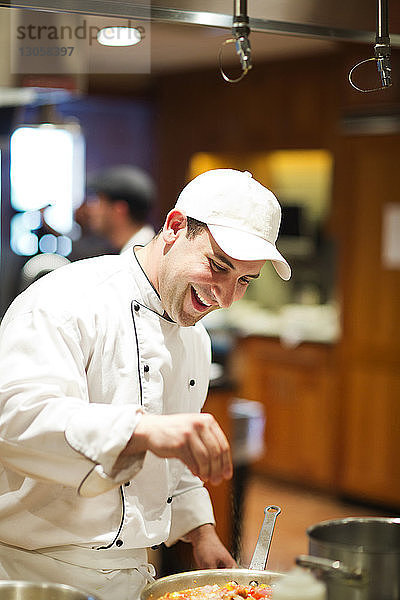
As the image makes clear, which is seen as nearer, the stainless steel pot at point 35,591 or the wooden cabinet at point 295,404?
the stainless steel pot at point 35,591

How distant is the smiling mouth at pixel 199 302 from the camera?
1.78 m

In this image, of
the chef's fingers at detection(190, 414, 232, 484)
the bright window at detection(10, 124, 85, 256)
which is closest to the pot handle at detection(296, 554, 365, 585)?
the chef's fingers at detection(190, 414, 232, 484)

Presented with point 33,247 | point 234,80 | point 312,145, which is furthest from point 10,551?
point 312,145

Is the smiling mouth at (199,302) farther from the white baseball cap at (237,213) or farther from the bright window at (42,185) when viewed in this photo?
the bright window at (42,185)

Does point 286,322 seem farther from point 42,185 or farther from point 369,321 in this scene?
point 42,185

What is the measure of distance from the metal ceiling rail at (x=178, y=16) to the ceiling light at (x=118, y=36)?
0.08 meters

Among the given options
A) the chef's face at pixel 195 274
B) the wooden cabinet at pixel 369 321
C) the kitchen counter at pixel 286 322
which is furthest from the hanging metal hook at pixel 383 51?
the kitchen counter at pixel 286 322

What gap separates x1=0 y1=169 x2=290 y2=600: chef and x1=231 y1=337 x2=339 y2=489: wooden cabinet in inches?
154

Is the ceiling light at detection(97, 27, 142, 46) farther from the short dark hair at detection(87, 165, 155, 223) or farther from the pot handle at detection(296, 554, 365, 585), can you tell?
the pot handle at detection(296, 554, 365, 585)

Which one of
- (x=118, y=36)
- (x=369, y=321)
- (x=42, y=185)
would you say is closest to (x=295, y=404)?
(x=369, y=321)

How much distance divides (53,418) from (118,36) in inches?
40.0

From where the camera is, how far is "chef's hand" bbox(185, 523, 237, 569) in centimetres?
200

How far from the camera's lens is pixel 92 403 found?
1734 mm

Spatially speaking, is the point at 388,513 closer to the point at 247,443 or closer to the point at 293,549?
the point at 293,549
